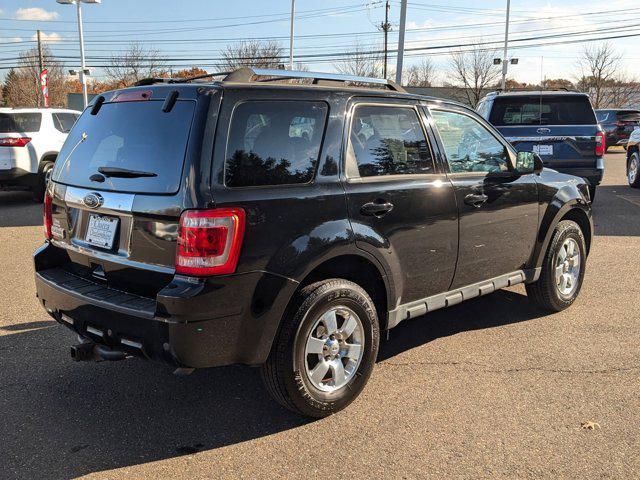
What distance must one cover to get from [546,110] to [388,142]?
6.92 metres

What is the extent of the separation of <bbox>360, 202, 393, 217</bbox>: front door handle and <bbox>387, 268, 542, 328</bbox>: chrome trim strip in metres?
0.65

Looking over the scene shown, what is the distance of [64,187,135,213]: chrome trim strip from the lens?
3.08 m

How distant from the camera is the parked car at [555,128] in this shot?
9430mm

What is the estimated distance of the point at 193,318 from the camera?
2822mm

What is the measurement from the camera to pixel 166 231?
2.93 metres

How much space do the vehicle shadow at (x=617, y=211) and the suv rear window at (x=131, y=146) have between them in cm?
758

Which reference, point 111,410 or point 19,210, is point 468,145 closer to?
point 111,410

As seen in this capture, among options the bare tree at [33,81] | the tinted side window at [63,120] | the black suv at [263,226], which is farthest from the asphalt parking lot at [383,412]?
the bare tree at [33,81]

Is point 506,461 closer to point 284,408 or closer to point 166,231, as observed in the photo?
point 284,408

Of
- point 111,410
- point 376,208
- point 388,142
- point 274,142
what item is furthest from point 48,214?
point 388,142

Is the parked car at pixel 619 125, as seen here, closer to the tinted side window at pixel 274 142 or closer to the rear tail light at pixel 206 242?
the tinted side window at pixel 274 142

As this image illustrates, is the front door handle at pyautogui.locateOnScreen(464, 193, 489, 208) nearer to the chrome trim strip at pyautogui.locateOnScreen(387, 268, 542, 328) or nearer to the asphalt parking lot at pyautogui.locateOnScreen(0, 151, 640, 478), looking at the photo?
the chrome trim strip at pyautogui.locateOnScreen(387, 268, 542, 328)

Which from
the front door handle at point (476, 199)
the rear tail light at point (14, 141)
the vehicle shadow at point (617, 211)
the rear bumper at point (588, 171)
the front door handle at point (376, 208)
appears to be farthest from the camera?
the rear tail light at point (14, 141)

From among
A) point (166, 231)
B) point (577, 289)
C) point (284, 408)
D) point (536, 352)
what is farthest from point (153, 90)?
point (577, 289)
